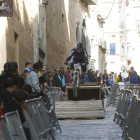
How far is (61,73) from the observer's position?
21.6 meters

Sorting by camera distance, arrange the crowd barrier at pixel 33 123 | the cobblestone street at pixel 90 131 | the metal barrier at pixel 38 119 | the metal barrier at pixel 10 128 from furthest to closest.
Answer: the cobblestone street at pixel 90 131 < the metal barrier at pixel 38 119 < the crowd barrier at pixel 33 123 < the metal barrier at pixel 10 128

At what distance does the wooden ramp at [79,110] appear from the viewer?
44.4 ft

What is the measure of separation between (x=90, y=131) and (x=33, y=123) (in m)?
2.65

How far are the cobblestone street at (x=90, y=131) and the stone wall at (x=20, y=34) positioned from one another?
4.83 metres

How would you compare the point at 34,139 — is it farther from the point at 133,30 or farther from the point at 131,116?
the point at 133,30

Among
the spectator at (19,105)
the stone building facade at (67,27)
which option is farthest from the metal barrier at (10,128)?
the stone building facade at (67,27)

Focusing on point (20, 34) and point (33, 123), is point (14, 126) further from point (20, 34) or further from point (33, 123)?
point (20, 34)

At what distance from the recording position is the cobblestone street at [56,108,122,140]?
378 inches

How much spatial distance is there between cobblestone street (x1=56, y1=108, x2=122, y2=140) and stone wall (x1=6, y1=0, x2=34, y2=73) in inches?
190

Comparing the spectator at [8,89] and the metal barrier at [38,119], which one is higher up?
the spectator at [8,89]

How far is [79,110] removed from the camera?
Answer: 546 inches

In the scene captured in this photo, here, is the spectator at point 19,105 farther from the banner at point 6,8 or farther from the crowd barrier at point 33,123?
the banner at point 6,8

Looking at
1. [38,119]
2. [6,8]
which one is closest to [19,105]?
[38,119]

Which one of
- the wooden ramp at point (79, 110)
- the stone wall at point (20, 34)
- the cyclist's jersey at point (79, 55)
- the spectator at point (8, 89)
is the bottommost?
the wooden ramp at point (79, 110)
